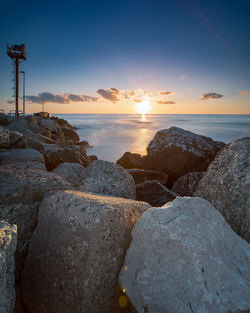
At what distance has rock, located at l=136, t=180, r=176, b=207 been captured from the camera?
132 inches

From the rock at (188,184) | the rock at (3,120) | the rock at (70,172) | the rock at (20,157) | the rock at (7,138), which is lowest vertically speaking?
the rock at (188,184)

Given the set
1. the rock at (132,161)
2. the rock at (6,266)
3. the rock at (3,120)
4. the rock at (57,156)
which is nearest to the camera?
the rock at (6,266)

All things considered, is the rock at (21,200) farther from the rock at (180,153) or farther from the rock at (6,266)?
the rock at (180,153)

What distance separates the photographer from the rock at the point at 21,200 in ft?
6.36

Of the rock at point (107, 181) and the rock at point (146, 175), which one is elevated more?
the rock at point (107, 181)

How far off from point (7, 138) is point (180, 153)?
4.21 m

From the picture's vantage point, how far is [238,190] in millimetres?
2184

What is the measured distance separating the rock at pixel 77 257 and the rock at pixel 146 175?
10.8 ft

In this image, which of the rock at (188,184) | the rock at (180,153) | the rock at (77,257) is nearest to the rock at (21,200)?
the rock at (77,257)

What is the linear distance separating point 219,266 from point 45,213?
1.58 metres

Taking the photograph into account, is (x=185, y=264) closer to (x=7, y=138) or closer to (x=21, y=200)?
(x=21, y=200)

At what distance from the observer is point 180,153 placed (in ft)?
17.4

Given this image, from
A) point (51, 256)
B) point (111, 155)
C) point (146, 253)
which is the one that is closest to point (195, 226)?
point (146, 253)

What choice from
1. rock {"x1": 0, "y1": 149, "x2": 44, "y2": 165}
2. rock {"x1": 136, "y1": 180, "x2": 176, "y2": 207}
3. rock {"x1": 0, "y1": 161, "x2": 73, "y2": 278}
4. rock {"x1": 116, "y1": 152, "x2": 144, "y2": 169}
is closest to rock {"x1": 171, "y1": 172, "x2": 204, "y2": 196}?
rock {"x1": 136, "y1": 180, "x2": 176, "y2": 207}
